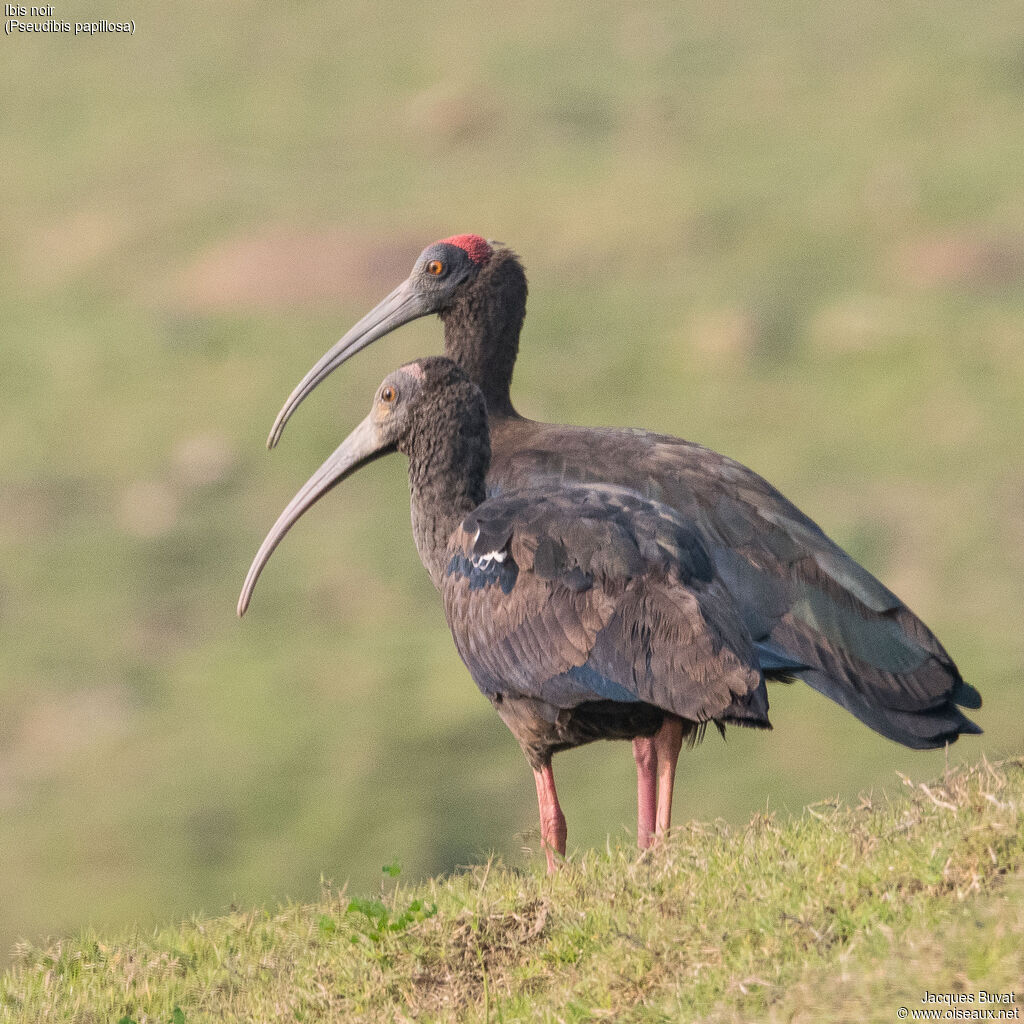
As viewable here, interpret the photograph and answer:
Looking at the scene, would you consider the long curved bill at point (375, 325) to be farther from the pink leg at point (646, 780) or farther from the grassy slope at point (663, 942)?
the grassy slope at point (663, 942)

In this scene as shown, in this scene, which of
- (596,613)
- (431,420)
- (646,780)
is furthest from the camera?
(431,420)

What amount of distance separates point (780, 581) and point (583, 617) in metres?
1.24

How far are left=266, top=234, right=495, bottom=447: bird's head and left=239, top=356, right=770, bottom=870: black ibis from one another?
2562 mm

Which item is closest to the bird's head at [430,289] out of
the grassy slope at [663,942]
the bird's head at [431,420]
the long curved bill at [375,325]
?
the long curved bill at [375,325]

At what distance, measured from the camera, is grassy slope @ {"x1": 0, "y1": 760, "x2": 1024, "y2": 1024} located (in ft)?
17.1

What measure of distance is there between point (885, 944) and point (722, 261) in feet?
114

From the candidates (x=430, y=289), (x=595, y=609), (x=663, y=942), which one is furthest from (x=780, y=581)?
(x=430, y=289)

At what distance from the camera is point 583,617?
7309 millimetres

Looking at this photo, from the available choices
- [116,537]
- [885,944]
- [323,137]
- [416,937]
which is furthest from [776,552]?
[323,137]

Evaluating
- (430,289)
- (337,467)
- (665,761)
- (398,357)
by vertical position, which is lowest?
(665,761)

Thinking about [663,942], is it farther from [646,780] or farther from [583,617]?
[646,780]

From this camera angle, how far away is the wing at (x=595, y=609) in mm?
6949

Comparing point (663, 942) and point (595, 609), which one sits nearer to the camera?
point (663, 942)

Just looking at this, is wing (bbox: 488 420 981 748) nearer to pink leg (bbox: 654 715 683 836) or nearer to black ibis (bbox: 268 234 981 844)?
black ibis (bbox: 268 234 981 844)
